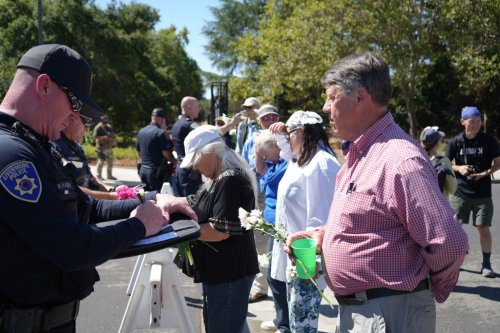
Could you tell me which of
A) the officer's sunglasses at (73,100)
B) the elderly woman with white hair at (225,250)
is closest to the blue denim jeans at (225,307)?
the elderly woman with white hair at (225,250)

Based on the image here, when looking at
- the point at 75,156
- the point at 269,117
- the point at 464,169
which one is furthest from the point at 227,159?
the point at 464,169

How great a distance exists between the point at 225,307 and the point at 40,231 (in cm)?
183

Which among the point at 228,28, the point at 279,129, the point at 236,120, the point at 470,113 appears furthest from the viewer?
the point at 228,28

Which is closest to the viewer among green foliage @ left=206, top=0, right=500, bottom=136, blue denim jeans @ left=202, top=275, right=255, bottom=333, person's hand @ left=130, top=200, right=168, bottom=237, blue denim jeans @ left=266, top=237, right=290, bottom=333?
person's hand @ left=130, top=200, right=168, bottom=237

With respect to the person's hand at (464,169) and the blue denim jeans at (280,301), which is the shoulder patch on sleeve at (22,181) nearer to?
the blue denim jeans at (280,301)

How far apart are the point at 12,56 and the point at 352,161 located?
2647 cm

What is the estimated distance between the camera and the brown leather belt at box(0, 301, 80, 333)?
1910 millimetres

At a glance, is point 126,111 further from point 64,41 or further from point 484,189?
point 484,189

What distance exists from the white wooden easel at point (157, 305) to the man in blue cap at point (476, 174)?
463 centimetres

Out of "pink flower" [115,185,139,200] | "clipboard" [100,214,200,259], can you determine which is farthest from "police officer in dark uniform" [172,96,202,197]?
"clipboard" [100,214,200,259]

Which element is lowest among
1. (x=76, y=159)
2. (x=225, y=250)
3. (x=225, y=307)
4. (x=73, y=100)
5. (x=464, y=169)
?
(x=225, y=307)

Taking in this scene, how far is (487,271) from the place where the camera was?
658 centimetres

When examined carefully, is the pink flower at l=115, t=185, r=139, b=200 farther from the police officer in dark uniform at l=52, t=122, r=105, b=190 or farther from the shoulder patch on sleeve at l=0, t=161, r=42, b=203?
the shoulder patch on sleeve at l=0, t=161, r=42, b=203

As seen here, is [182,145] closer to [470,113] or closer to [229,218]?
[470,113]
